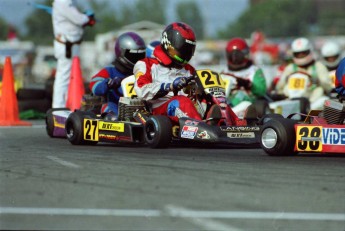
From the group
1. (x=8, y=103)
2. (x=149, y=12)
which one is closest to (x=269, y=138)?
(x=8, y=103)

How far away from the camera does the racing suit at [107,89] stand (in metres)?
10.1

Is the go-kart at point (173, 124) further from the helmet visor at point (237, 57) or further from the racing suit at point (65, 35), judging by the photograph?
the racing suit at point (65, 35)

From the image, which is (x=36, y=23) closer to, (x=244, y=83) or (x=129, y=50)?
(x=244, y=83)

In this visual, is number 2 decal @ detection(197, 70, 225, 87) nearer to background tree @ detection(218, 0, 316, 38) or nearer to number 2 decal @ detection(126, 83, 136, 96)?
number 2 decal @ detection(126, 83, 136, 96)

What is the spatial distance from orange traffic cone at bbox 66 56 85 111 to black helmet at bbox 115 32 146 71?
296 cm

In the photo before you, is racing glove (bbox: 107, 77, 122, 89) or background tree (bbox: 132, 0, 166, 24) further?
background tree (bbox: 132, 0, 166, 24)

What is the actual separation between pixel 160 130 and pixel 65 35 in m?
5.51

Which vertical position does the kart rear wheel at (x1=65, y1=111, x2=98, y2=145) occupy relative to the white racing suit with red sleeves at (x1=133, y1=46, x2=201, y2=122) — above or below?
below

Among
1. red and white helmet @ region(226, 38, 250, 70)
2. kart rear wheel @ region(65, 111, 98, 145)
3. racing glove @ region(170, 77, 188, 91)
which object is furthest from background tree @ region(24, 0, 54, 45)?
racing glove @ region(170, 77, 188, 91)

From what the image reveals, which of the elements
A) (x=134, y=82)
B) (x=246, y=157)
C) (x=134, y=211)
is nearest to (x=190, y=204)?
(x=134, y=211)

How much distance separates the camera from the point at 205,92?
911cm

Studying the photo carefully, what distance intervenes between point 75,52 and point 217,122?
5271 millimetres

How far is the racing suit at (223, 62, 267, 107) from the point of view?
12.8 meters

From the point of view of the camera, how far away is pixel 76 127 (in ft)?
31.3
